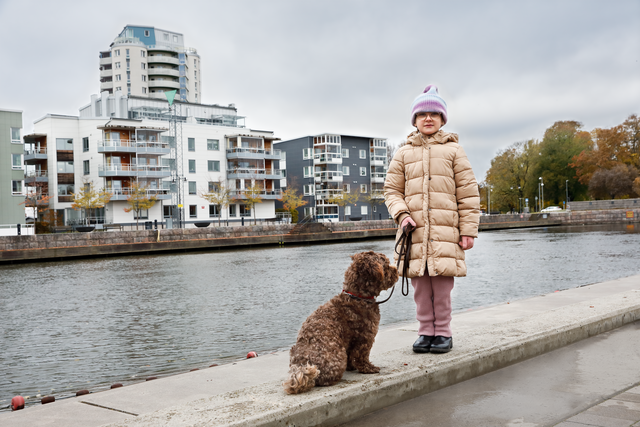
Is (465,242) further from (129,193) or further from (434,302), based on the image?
(129,193)

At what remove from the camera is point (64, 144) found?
56.7 m

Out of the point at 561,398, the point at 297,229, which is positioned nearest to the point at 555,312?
the point at 561,398

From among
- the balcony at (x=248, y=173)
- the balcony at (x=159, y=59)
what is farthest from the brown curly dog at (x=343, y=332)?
the balcony at (x=159, y=59)

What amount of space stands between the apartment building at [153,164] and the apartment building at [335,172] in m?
11.6

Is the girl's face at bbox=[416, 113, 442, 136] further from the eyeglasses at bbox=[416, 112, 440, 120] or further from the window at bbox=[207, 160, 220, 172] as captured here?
the window at bbox=[207, 160, 220, 172]

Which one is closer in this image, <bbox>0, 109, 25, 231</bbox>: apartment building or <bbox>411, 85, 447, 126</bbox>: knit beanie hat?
<bbox>411, 85, 447, 126</bbox>: knit beanie hat

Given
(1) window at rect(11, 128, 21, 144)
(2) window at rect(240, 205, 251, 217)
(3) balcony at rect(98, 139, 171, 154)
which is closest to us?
(1) window at rect(11, 128, 21, 144)

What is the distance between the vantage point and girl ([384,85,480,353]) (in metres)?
4.41

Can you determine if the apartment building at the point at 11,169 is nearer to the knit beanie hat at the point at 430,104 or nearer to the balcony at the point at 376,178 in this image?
the knit beanie hat at the point at 430,104

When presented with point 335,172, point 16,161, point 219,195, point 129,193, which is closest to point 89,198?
point 129,193

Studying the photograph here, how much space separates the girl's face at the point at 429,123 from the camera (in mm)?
4637

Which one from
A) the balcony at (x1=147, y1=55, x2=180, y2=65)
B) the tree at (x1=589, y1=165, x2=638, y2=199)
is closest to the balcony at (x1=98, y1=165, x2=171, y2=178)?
the balcony at (x1=147, y1=55, x2=180, y2=65)

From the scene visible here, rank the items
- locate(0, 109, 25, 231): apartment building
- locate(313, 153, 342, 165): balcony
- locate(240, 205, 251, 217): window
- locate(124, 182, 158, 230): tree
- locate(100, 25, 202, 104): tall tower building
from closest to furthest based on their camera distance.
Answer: locate(0, 109, 25, 231): apartment building
locate(124, 182, 158, 230): tree
locate(240, 205, 251, 217): window
locate(313, 153, 342, 165): balcony
locate(100, 25, 202, 104): tall tower building

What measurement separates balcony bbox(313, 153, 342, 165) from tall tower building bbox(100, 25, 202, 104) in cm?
3175
